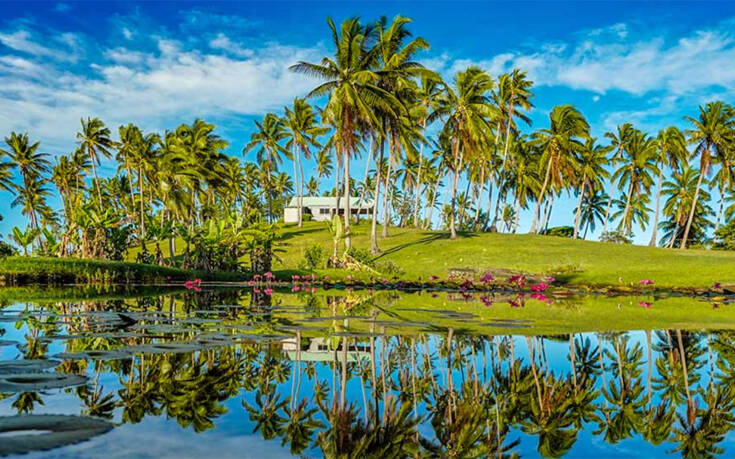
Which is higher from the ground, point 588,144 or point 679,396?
point 588,144

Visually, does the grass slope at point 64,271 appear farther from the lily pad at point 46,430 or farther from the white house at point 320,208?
the white house at point 320,208

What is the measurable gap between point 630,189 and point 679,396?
65667 millimetres

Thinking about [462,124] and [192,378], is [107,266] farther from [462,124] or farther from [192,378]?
[462,124]

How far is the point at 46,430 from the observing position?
3.22 m

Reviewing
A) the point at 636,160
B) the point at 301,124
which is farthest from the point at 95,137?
the point at 636,160

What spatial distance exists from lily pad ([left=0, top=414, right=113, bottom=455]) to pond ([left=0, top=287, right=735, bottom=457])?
0.5 inches

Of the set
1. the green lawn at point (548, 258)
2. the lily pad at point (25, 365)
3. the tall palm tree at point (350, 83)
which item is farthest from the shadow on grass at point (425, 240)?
the lily pad at point (25, 365)

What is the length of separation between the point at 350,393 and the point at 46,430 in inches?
96.7

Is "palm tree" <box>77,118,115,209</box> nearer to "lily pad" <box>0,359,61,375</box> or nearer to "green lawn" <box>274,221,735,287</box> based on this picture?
"green lawn" <box>274,221,735,287</box>

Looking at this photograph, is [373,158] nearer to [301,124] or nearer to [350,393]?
[301,124]

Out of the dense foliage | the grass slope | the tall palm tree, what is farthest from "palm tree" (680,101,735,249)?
the grass slope

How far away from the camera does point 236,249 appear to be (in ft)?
109

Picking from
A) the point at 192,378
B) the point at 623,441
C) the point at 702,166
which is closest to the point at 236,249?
the point at 192,378

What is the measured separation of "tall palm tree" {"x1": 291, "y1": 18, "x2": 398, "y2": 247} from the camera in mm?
34969
